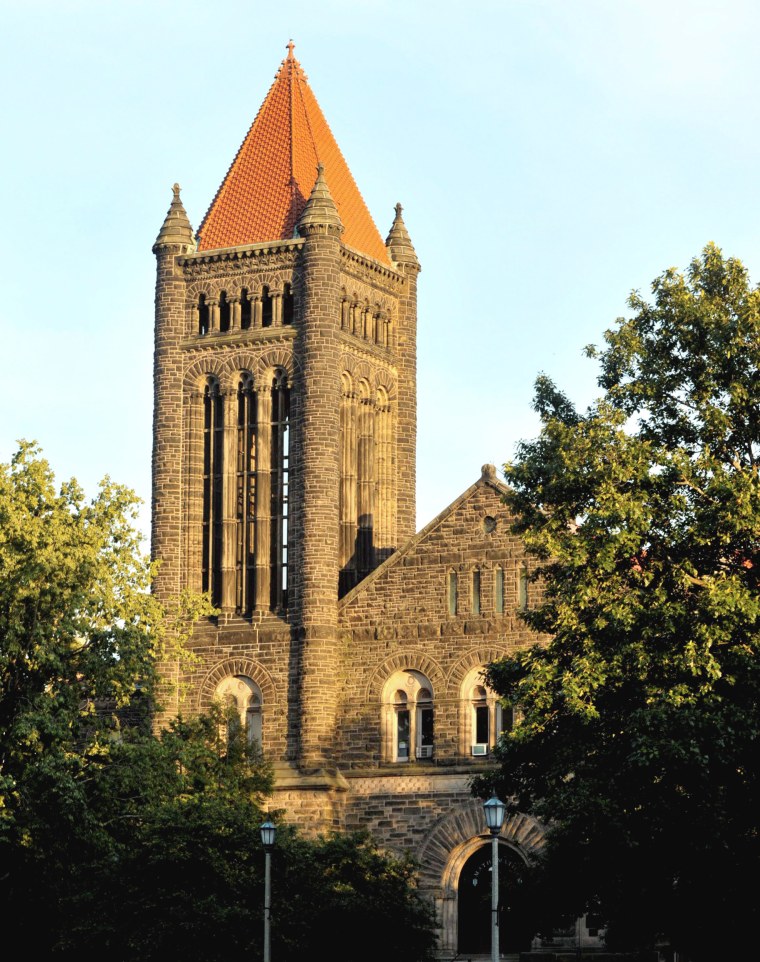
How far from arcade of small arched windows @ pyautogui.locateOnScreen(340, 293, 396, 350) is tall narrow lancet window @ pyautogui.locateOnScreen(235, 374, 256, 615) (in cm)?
365

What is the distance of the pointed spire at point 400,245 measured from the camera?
235ft

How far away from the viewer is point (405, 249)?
71938 millimetres

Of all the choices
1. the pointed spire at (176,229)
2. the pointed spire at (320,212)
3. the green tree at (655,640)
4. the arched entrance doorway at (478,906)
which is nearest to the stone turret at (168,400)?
the pointed spire at (176,229)

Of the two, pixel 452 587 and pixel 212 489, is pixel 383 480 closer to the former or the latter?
pixel 212 489

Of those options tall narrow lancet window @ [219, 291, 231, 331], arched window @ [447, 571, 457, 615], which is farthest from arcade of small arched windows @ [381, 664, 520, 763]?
tall narrow lancet window @ [219, 291, 231, 331]

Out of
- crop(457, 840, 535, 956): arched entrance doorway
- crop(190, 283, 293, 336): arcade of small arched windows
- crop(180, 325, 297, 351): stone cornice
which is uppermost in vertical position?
crop(190, 283, 293, 336): arcade of small arched windows

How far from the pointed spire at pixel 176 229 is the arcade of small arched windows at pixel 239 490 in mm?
4567

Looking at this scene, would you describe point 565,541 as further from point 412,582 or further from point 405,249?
point 405,249

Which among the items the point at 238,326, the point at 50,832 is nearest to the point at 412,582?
the point at 238,326

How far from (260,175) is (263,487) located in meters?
11.1

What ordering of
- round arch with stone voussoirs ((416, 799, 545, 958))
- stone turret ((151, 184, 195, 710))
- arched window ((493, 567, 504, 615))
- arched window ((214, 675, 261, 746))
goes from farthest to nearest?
stone turret ((151, 184, 195, 710))
arched window ((214, 675, 261, 746))
arched window ((493, 567, 504, 615))
round arch with stone voussoirs ((416, 799, 545, 958))

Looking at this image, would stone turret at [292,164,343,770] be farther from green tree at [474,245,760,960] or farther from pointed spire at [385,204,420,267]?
green tree at [474,245,760,960]

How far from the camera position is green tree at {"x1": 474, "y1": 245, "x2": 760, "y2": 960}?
4009cm

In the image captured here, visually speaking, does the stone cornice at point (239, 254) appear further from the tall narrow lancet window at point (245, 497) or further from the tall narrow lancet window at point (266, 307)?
the tall narrow lancet window at point (245, 497)
